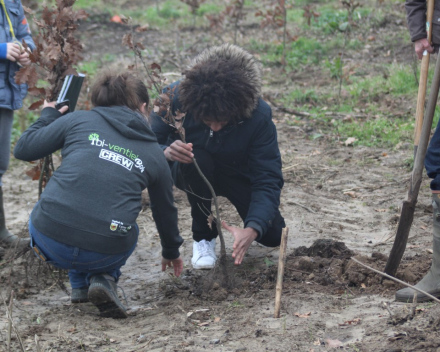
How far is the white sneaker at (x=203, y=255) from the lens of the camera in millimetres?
3861

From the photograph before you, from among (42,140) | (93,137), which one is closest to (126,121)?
(93,137)

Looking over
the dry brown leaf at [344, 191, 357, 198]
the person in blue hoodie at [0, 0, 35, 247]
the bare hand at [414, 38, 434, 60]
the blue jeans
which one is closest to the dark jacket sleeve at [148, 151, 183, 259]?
the blue jeans

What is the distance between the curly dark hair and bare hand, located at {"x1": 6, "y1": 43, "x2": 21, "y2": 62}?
4.07ft

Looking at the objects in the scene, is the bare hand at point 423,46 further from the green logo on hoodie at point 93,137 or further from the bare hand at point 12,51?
the bare hand at point 12,51

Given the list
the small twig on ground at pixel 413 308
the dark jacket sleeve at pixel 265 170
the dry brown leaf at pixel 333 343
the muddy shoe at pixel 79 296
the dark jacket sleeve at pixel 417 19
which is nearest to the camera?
the dry brown leaf at pixel 333 343

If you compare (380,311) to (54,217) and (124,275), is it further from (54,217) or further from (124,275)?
(124,275)

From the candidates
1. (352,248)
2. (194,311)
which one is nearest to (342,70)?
(352,248)

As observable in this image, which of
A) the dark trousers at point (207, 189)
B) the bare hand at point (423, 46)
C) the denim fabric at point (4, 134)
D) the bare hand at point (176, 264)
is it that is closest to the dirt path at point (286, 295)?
the bare hand at point (176, 264)

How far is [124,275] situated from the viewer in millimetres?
3965

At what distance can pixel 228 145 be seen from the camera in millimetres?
3674

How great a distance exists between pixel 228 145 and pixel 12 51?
1582 mm

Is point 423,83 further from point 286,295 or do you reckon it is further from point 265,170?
point 286,295

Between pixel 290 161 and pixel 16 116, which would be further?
pixel 16 116

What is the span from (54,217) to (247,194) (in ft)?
4.59
